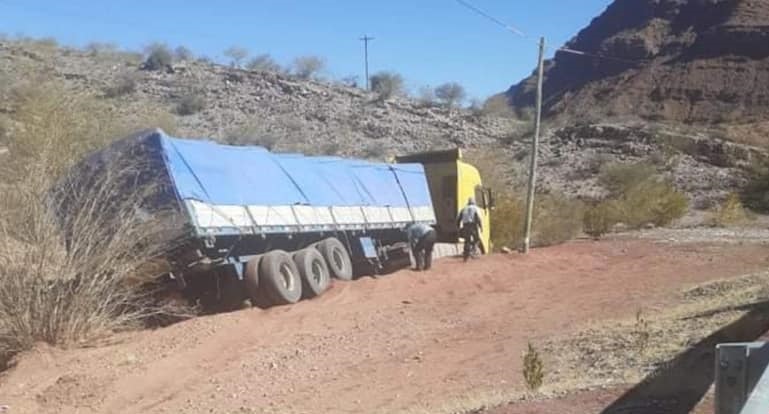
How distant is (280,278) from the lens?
687 inches

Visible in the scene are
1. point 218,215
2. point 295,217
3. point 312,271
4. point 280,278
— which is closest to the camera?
point 218,215

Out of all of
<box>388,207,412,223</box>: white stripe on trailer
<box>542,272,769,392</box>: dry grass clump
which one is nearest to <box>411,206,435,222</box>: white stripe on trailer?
<box>388,207,412,223</box>: white stripe on trailer

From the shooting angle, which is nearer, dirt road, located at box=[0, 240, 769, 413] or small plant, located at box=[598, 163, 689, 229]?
dirt road, located at box=[0, 240, 769, 413]

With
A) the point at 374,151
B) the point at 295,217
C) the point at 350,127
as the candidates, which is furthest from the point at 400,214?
the point at 350,127

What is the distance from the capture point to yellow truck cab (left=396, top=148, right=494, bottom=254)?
98.7 feet

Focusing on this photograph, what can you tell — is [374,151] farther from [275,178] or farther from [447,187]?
[275,178]

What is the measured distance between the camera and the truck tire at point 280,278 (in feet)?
56.2

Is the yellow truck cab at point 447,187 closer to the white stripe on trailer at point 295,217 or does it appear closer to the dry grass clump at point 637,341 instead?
the white stripe on trailer at point 295,217

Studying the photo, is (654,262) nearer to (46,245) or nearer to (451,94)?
(46,245)

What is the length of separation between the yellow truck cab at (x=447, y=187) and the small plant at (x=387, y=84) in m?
45.6

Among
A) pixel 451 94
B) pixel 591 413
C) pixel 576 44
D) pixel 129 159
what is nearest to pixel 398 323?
pixel 129 159

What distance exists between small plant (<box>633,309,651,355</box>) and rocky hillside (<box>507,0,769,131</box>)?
57.4 meters

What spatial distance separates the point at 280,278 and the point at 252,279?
52 cm

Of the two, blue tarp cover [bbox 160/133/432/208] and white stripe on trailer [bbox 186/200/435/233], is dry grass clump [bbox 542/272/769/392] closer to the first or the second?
white stripe on trailer [bbox 186/200/435/233]
